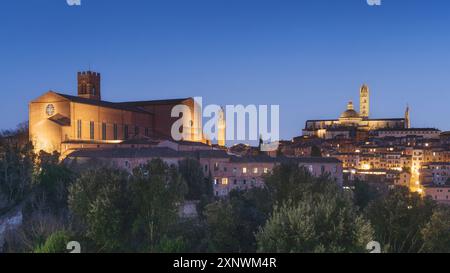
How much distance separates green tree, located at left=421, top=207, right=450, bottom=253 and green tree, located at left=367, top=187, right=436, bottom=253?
48cm

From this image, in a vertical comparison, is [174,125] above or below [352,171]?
above

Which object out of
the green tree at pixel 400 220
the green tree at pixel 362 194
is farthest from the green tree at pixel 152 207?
the green tree at pixel 362 194

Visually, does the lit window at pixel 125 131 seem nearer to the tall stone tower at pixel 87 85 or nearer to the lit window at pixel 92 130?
the lit window at pixel 92 130

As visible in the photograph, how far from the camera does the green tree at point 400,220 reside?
13.4 m

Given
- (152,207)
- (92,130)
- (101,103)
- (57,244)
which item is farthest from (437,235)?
(101,103)

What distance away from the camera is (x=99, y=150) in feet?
94.6

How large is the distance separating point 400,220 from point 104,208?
8023 millimetres

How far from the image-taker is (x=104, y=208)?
1239 cm

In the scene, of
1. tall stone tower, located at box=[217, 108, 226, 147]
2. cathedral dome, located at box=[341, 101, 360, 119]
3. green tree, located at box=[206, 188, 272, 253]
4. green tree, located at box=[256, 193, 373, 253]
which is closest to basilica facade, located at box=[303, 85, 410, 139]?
cathedral dome, located at box=[341, 101, 360, 119]

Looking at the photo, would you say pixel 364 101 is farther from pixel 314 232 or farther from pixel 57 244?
pixel 57 244

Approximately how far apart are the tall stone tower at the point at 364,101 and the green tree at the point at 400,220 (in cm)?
7445
